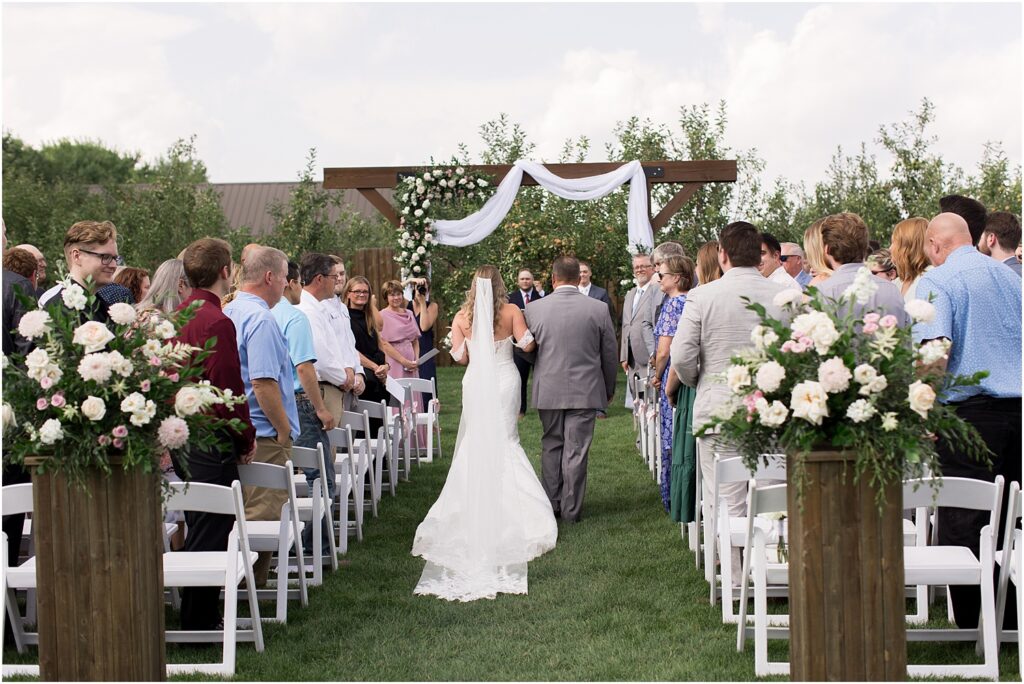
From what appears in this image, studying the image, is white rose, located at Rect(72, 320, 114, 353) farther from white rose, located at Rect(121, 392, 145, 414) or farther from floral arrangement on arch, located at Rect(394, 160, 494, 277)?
floral arrangement on arch, located at Rect(394, 160, 494, 277)

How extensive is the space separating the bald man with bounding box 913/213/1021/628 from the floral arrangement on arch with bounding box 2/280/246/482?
3287 millimetres

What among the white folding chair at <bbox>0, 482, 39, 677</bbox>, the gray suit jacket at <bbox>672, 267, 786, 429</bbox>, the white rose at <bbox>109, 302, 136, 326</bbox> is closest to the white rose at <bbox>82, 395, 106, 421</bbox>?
the white rose at <bbox>109, 302, 136, 326</bbox>

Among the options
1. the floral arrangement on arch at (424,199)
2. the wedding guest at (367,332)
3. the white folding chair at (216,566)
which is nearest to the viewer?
the white folding chair at (216,566)

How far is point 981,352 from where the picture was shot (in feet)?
17.7

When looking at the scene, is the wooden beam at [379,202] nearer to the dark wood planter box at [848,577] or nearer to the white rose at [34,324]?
the white rose at [34,324]

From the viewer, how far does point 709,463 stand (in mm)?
6809

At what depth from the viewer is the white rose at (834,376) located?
3.93m

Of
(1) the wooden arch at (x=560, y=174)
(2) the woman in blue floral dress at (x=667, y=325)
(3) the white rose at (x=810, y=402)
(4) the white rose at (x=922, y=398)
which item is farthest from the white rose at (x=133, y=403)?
(1) the wooden arch at (x=560, y=174)

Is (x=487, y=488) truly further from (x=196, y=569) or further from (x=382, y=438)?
(x=196, y=569)

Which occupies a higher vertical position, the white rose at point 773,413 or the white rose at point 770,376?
the white rose at point 770,376

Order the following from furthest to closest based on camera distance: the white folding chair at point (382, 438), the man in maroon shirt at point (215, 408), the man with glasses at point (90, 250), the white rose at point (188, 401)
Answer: the white folding chair at point (382, 438)
the man with glasses at point (90, 250)
the man in maroon shirt at point (215, 408)
the white rose at point (188, 401)

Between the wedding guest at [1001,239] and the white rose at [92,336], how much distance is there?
448 cm

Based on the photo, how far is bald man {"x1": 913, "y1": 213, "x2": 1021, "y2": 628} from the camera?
538 cm

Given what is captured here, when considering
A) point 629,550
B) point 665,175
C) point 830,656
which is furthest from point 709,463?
point 665,175
